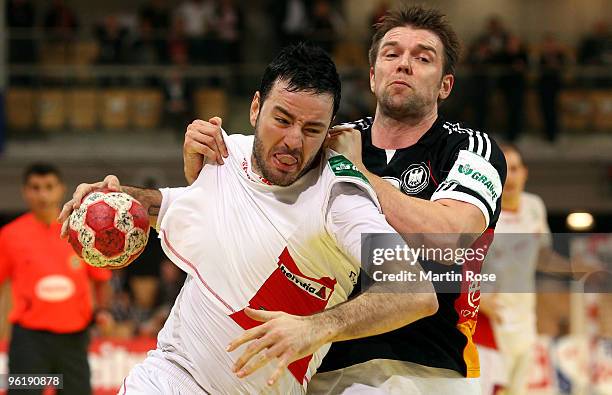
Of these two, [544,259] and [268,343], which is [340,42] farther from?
[268,343]

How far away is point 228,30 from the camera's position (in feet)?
55.4

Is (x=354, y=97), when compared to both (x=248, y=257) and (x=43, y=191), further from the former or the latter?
(x=248, y=257)

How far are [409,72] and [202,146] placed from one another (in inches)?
39.6

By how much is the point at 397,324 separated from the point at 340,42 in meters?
13.7

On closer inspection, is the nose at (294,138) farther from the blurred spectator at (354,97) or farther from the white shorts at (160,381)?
the blurred spectator at (354,97)

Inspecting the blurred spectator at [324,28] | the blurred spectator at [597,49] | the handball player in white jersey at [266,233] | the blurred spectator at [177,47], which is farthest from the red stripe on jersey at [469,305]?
the blurred spectator at [597,49]

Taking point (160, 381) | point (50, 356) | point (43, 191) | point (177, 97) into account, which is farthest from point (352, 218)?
point (177, 97)

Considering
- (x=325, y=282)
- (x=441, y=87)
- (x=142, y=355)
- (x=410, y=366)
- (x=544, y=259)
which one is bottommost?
(x=142, y=355)

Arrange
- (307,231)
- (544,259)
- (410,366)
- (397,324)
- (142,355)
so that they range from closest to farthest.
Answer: (397,324)
(307,231)
(410,366)
(544,259)
(142,355)

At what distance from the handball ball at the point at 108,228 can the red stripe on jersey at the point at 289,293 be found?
0.55 metres

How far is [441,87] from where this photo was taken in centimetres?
481

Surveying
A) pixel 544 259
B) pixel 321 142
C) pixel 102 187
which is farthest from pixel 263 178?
pixel 544 259

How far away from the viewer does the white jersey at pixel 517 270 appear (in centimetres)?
898

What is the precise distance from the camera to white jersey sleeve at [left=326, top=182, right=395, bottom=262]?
154 inches
